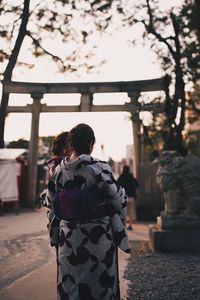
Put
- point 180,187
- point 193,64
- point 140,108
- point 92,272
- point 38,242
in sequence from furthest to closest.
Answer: point 140,108
point 193,64
point 38,242
point 180,187
point 92,272

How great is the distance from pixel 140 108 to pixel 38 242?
25.9 feet

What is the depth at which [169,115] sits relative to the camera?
1247 cm

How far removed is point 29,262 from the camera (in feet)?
19.6

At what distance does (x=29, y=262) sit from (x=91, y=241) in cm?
352

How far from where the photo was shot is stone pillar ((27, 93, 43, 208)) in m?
15.4

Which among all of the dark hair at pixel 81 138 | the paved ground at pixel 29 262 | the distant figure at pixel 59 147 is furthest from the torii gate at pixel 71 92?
the dark hair at pixel 81 138

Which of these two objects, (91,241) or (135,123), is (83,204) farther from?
(135,123)

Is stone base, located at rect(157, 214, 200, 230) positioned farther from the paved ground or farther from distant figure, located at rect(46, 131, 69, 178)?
distant figure, located at rect(46, 131, 69, 178)

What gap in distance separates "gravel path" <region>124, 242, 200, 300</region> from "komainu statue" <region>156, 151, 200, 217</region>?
80 centimetres

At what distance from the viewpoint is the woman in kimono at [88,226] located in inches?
109

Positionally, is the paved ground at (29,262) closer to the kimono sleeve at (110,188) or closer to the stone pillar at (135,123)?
the kimono sleeve at (110,188)

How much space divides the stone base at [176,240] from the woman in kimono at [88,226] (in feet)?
12.4

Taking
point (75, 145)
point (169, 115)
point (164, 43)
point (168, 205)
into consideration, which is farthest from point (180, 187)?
point (164, 43)

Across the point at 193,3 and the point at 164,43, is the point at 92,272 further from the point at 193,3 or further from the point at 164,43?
the point at 164,43
